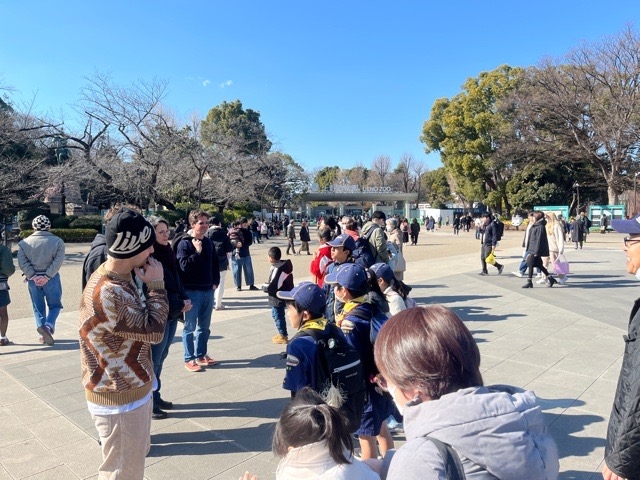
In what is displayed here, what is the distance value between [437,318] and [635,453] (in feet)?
4.25

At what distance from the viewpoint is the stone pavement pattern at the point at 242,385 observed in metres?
3.12

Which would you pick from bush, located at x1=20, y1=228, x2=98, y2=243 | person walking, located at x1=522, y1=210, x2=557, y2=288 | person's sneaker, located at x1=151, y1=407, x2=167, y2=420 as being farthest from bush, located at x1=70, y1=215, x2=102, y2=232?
person's sneaker, located at x1=151, y1=407, x2=167, y2=420

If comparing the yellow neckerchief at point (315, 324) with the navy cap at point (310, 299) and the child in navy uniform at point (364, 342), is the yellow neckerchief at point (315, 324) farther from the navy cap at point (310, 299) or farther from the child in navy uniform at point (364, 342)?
the child in navy uniform at point (364, 342)

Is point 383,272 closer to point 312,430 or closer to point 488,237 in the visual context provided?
point 312,430

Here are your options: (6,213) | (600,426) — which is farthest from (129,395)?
(6,213)

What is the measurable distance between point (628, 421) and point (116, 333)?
2283 millimetres

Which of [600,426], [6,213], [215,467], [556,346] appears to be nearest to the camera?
[215,467]

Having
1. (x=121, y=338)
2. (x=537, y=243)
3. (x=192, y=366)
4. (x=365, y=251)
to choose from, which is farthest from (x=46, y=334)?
(x=537, y=243)

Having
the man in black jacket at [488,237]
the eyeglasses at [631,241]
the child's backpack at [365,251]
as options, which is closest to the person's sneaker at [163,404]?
the child's backpack at [365,251]

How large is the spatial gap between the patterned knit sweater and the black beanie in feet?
0.40

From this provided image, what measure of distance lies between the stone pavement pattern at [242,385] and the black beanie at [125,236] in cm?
170

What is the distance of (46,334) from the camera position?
5.85m

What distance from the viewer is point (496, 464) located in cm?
101

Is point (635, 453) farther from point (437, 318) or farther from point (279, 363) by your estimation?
point (279, 363)
